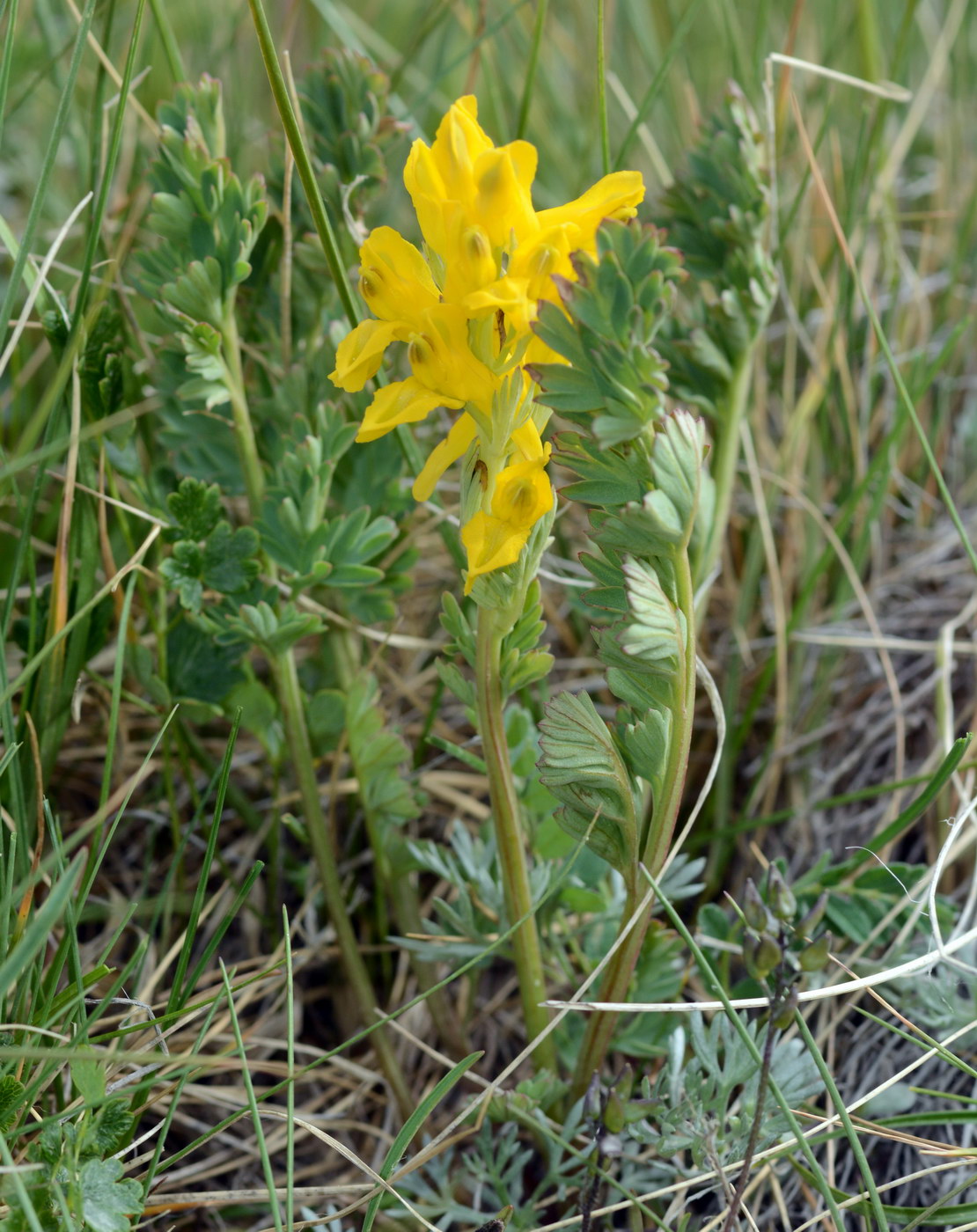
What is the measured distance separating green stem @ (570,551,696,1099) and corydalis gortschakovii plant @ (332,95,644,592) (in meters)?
0.19

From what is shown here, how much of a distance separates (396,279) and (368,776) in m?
0.68

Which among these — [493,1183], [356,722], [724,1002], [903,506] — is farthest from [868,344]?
[493,1183]

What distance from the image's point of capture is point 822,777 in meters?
1.76

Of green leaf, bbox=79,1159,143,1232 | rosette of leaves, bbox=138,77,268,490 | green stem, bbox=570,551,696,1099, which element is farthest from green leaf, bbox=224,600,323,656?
green leaf, bbox=79,1159,143,1232

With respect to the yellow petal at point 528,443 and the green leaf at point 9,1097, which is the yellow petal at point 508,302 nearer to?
the yellow petal at point 528,443

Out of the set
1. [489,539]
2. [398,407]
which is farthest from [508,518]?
[398,407]

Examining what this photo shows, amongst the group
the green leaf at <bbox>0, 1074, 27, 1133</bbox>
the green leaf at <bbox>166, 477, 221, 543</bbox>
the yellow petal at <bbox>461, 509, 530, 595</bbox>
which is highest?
the yellow petal at <bbox>461, 509, 530, 595</bbox>

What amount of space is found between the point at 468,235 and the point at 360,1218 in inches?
45.5

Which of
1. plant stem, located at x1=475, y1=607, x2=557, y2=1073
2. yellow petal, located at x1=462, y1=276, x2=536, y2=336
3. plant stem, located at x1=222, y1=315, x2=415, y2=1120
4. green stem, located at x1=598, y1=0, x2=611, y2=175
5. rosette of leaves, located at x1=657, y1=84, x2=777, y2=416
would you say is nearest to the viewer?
yellow petal, located at x1=462, y1=276, x2=536, y2=336

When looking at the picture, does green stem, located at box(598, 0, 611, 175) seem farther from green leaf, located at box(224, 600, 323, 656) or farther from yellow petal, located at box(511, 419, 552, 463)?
green leaf, located at box(224, 600, 323, 656)

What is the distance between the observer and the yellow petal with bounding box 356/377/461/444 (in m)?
1.02

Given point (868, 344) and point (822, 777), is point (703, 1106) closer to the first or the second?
point (822, 777)

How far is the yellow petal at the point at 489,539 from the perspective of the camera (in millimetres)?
987

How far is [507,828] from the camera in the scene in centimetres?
120
